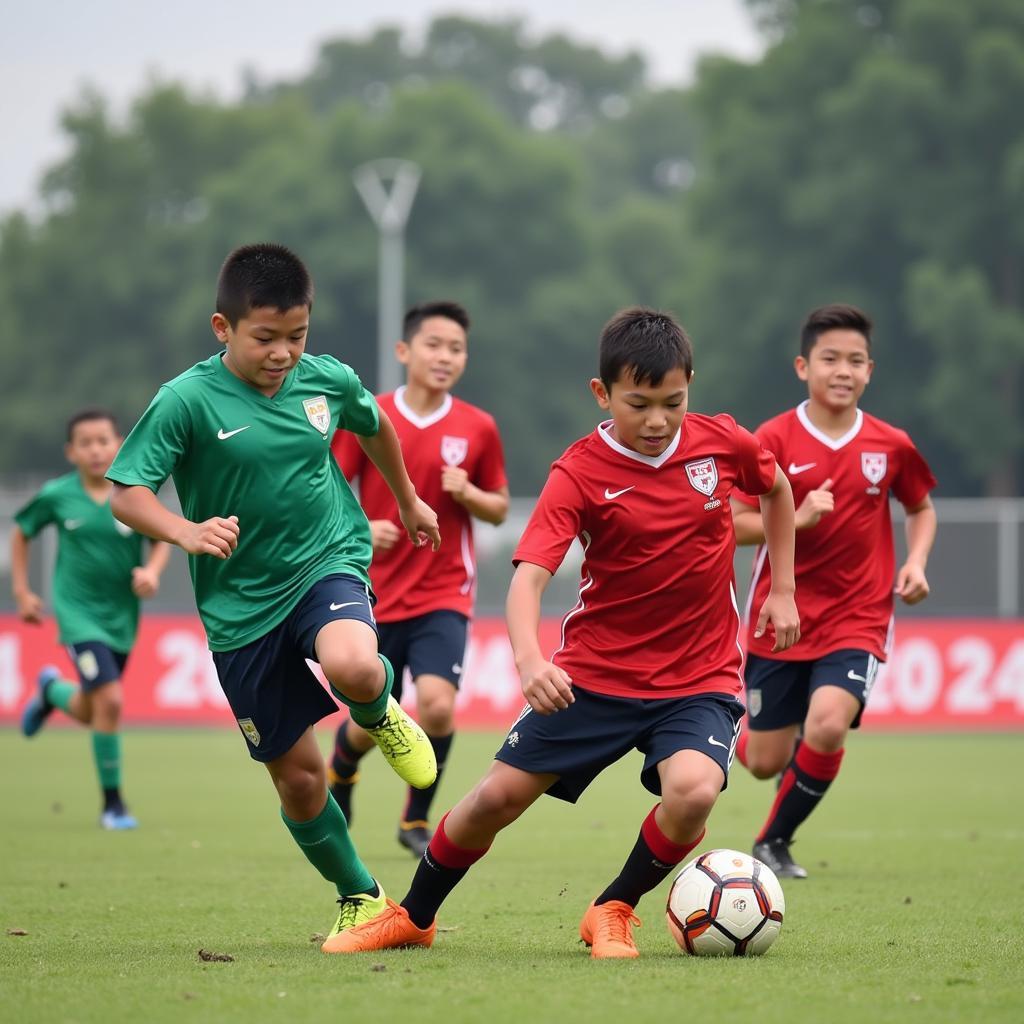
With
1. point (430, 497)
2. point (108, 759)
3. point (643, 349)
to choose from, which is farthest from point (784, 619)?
point (108, 759)

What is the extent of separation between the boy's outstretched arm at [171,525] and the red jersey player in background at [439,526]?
10.3ft

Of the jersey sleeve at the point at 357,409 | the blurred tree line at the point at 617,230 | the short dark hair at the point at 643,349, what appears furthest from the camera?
the blurred tree line at the point at 617,230

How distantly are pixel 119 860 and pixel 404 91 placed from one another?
52.3 m

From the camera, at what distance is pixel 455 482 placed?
28.7ft

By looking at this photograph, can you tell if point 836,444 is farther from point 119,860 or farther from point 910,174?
point 910,174

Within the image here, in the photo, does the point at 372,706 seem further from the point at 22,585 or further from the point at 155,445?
the point at 22,585

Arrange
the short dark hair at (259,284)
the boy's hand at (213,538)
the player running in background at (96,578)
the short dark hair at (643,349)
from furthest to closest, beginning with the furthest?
the player running in background at (96,578)
the short dark hair at (259,284)
the short dark hair at (643,349)
the boy's hand at (213,538)

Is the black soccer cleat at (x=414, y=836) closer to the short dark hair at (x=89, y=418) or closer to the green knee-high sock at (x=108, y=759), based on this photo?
the green knee-high sock at (x=108, y=759)

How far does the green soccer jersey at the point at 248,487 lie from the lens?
5945mm

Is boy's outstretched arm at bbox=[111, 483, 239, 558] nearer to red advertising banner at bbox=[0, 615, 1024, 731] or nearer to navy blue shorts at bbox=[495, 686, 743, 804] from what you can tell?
navy blue shorts at bbox=[495, 686, 743, 804]

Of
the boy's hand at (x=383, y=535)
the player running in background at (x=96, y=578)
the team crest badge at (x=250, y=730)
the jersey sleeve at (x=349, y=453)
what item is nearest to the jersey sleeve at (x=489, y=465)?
the jersey sleeve at (x=349, y=453)

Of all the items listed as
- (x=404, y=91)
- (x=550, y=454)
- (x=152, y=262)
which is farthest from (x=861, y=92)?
(x=152, y=262)

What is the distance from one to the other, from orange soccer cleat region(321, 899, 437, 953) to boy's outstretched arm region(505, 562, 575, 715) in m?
1.02

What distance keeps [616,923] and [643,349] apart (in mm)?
1860
